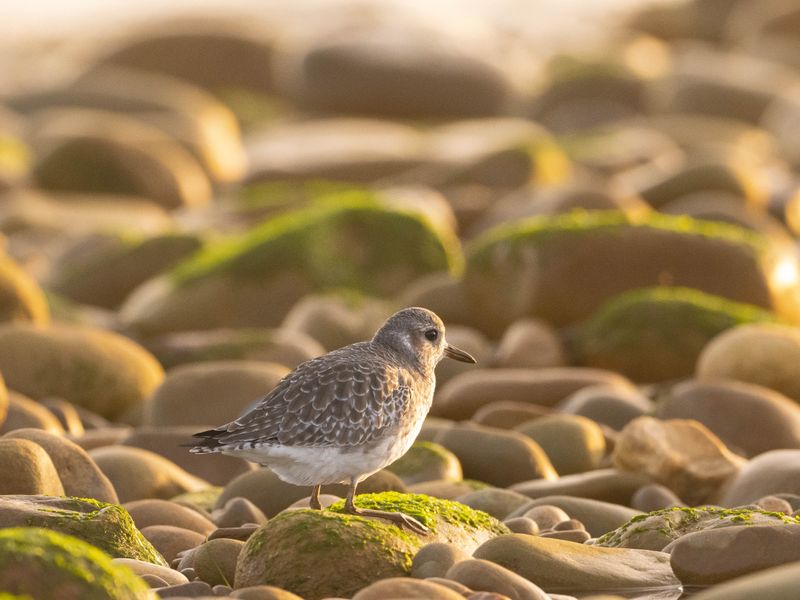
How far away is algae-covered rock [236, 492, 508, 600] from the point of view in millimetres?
5738

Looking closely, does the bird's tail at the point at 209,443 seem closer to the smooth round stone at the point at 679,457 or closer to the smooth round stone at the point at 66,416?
the smooth round stone at the point at 679,457

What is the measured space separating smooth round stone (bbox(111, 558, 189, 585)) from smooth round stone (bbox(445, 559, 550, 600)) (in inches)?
46.4

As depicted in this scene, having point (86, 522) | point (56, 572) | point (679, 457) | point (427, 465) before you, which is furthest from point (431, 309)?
point (56, 572)

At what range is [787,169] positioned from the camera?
20.5 m

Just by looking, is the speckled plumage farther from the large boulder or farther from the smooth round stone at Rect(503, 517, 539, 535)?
the large boulder

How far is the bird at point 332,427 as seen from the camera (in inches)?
245

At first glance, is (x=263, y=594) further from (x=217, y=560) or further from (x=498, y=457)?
(x=498, y=457)

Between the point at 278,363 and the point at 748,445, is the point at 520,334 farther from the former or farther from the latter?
the point at 748,445

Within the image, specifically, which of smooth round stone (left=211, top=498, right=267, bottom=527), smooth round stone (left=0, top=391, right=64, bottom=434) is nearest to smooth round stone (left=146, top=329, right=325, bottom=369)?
smooth round stone (left=0, top=391, right=64, bottom=434)

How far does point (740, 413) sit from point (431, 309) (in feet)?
13.0

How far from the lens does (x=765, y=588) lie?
454cm

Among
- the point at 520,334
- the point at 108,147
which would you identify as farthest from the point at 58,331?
the point at 108,147

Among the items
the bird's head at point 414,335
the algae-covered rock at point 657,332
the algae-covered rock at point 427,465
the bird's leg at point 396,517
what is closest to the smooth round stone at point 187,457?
the algae-covered rock at point 427,465

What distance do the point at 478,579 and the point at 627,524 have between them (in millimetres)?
1526
